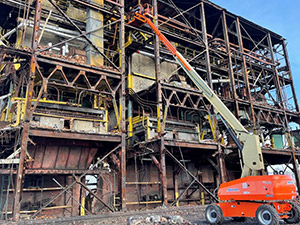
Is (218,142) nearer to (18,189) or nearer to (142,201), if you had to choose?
(142,201)

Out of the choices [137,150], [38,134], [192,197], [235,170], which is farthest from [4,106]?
[235,170]

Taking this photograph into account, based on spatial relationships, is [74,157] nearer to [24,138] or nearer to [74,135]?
[74,135]

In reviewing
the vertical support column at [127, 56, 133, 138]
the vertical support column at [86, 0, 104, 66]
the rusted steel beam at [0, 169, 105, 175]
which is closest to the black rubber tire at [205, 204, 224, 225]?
the rusted steel beam at [0, 169, 105, 175]

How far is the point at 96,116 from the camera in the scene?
14.8 m

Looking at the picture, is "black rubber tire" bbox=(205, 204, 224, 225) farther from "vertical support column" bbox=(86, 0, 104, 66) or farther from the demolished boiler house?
"vertical support column" bbox=(86, 0, 104, 66)

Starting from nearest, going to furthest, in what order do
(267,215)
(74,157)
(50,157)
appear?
(267,215), (50,157), (74,157)

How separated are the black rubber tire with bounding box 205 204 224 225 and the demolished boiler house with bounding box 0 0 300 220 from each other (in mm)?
4603

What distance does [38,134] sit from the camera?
11445 millimetres

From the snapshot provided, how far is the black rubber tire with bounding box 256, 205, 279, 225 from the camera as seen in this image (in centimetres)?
807

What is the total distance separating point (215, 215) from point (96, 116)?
8.05m

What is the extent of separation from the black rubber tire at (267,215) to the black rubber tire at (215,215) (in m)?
1.41

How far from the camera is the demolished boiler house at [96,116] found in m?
12.4

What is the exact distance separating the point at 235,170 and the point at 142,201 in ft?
33.9

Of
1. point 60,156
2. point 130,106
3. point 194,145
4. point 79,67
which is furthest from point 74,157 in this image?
point 194,145
